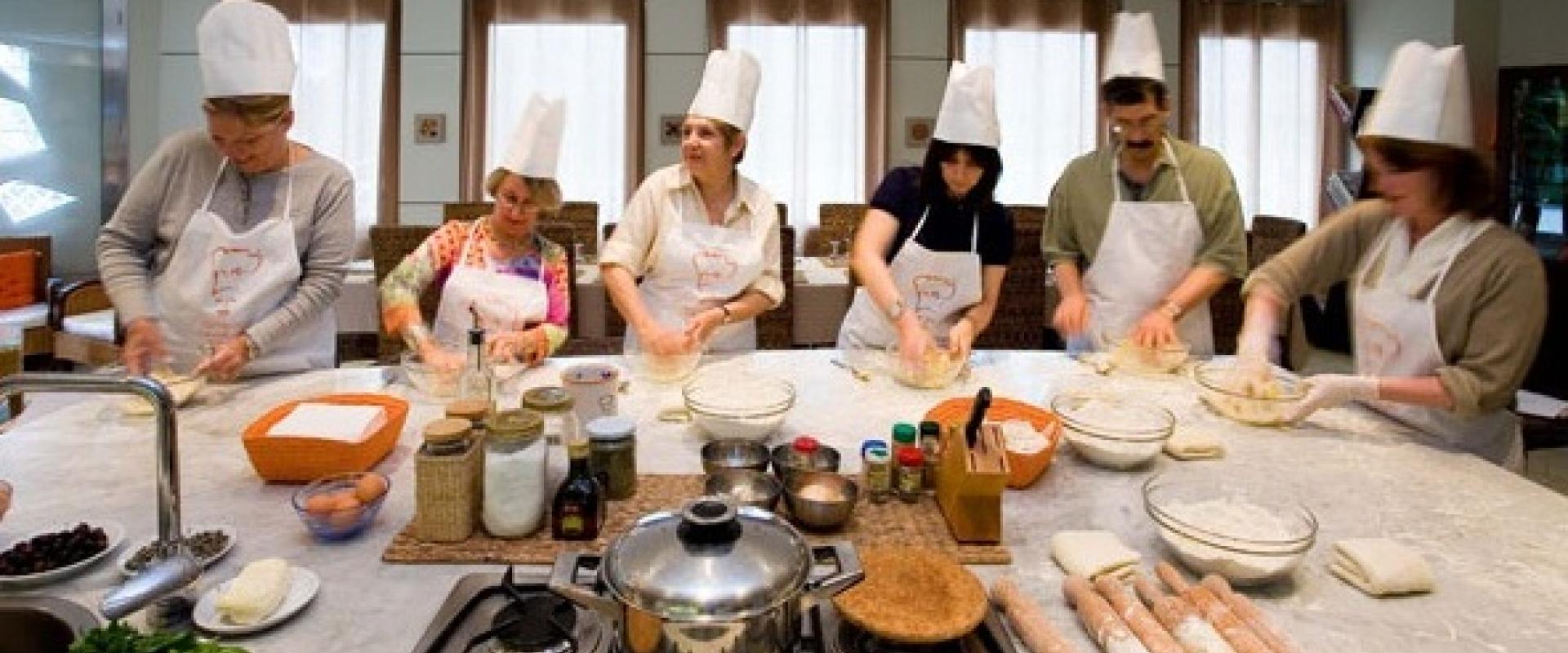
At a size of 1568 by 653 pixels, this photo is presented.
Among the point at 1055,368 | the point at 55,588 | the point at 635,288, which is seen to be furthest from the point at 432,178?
the point at 55,588

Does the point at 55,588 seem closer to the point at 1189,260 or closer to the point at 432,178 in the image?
the point at 1189,260

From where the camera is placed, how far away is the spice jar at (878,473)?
5.02 ft

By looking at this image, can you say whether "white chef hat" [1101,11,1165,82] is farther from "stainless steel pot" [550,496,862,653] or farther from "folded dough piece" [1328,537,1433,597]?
"stainless steel pot" [550,496,862,653]

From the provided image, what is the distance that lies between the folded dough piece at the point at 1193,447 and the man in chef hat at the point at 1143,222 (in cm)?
73

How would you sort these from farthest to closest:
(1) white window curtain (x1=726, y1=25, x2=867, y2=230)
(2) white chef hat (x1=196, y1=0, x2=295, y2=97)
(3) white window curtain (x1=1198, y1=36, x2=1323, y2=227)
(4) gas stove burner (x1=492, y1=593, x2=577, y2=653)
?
1. (3) white window curtain (x1=1198, y1=36, x2=1323, y2=227)
2. (1) white window curtain (x1=726, y1=25, x2=867, y2=230)
3. (2) white chef hat (x1=196, y1=0, x2=295, y2=97)
4. (4) gas stove burner (x1=492, y1=593, x2=577, y2=653)

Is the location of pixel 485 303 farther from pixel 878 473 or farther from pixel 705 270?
pixel 878 473

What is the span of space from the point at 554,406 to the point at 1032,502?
2.57ft

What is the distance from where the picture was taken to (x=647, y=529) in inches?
39.2

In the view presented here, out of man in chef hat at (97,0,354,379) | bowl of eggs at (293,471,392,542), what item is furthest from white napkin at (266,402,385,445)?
man in chef hat at (97,0,354,379)

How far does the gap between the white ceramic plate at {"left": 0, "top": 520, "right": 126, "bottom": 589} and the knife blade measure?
1191 mm

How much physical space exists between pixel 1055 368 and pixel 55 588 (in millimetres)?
2024

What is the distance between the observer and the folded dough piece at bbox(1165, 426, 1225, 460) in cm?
175

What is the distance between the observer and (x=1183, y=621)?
3.62ft

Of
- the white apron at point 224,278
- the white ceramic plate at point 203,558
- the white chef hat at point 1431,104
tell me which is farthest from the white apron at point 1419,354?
the white apron at point 224,278
